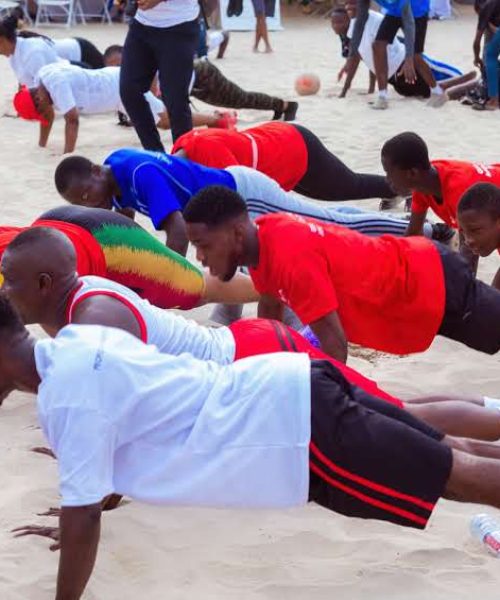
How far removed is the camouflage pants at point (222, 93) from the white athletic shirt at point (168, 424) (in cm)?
634

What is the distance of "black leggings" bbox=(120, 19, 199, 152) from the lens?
6.10 meters

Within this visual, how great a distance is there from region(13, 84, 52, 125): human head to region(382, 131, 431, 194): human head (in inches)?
164

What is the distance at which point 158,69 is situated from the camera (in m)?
6.28

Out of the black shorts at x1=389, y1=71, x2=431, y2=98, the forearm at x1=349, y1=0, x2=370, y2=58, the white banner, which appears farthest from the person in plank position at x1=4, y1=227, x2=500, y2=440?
the white banner

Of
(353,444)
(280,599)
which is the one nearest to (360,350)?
(280,599)

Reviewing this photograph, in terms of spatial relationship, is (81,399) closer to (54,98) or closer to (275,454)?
(275,454)

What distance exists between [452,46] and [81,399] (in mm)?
13125

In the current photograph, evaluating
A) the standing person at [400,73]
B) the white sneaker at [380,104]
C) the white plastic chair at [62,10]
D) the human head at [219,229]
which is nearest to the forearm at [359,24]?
the standing person at [400,73]

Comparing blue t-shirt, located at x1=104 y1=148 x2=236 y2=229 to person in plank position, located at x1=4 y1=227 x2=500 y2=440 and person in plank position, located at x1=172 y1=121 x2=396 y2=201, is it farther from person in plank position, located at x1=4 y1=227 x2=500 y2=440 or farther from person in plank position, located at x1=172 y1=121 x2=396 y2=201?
person in plank position, located at x1=4 y1=227 x2=500 y2=440

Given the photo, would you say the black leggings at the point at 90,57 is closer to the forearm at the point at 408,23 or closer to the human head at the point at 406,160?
the forearm at the point at 408,23

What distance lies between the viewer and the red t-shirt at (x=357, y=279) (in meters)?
3.55

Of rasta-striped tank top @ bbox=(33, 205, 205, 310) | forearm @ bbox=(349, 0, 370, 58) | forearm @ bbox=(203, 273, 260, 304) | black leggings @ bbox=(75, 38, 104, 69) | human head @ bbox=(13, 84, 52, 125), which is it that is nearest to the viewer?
rasta-striped tank top @ bbox=(33, 205, 205, 310)

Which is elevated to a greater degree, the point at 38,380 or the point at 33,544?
the point at 38,380

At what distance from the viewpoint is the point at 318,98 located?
10336mm
